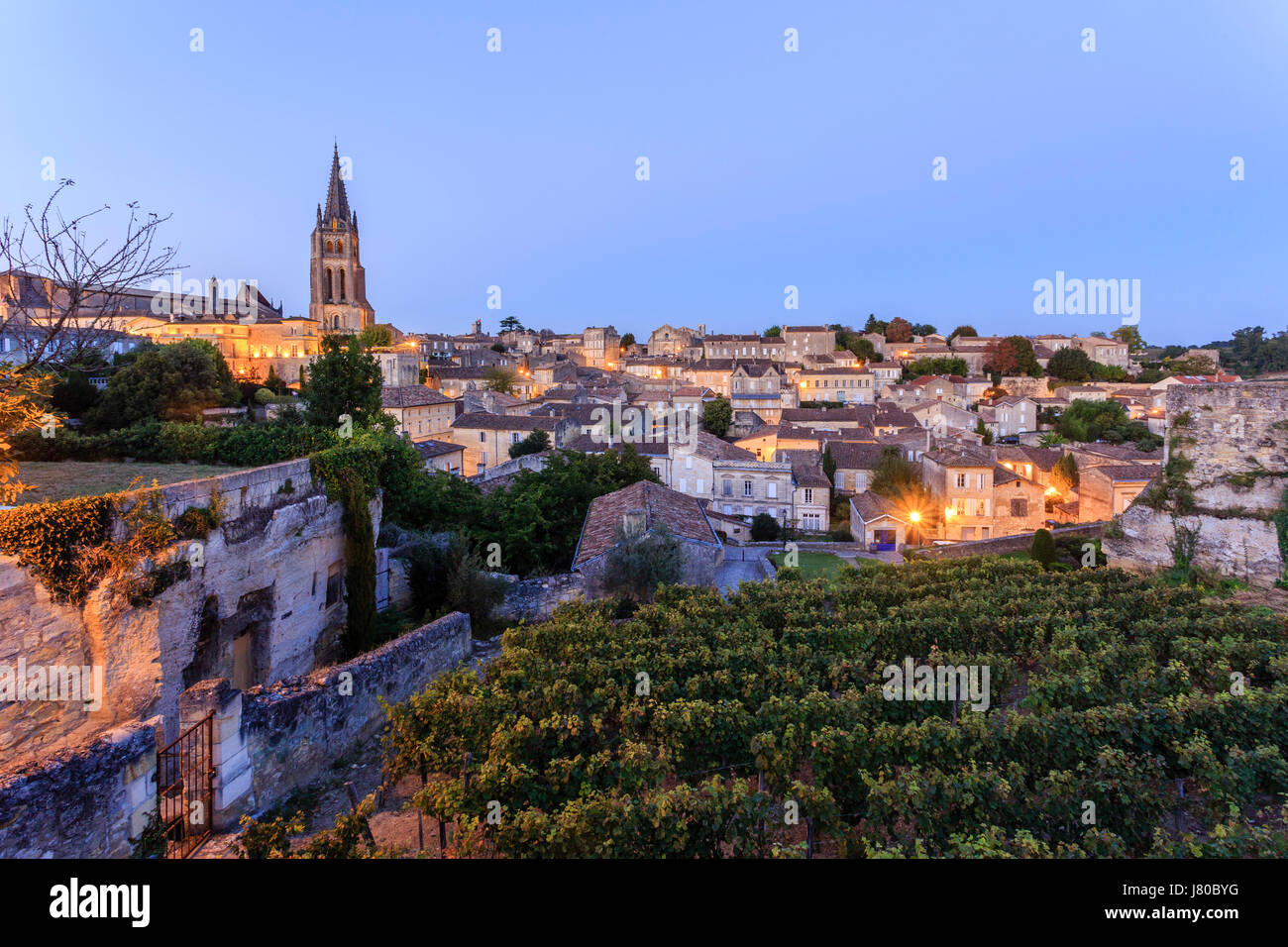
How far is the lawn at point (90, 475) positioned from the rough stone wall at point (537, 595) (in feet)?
22.6

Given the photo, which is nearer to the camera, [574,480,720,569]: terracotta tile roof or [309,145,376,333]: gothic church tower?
[574,480,720,569]: terracotta tile roof

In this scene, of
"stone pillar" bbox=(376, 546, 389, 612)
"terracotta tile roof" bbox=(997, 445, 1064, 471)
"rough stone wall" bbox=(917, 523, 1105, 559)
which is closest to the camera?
"stone pillar" bbox=(376, 546, 389, 612)

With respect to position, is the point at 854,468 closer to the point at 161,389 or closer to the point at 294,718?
the point at 161,389

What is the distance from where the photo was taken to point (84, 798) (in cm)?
575

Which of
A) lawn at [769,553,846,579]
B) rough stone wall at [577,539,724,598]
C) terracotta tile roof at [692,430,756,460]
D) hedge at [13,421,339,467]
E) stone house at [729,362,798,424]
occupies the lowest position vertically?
lawn at [769,553,846,579]

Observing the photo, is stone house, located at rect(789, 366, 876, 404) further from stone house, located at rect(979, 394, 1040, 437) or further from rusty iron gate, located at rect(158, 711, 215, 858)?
rusty iron gate, located at rect(158, 711, 215, 858)

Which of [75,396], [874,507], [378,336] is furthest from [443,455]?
[378,336]

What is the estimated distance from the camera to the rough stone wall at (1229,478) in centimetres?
1677

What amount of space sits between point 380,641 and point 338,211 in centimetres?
7921

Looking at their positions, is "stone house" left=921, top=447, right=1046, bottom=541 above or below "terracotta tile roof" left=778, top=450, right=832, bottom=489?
below

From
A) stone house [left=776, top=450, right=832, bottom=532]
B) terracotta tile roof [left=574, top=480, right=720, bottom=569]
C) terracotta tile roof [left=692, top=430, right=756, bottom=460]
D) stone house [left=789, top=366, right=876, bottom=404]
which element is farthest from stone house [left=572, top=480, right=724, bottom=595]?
stone house [left=789, top=366, right=876, bottom=404]

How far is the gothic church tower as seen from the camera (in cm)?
7619

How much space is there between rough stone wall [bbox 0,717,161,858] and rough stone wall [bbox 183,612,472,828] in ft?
3.10

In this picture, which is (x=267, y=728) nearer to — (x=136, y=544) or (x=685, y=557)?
(x=136, y=544)
